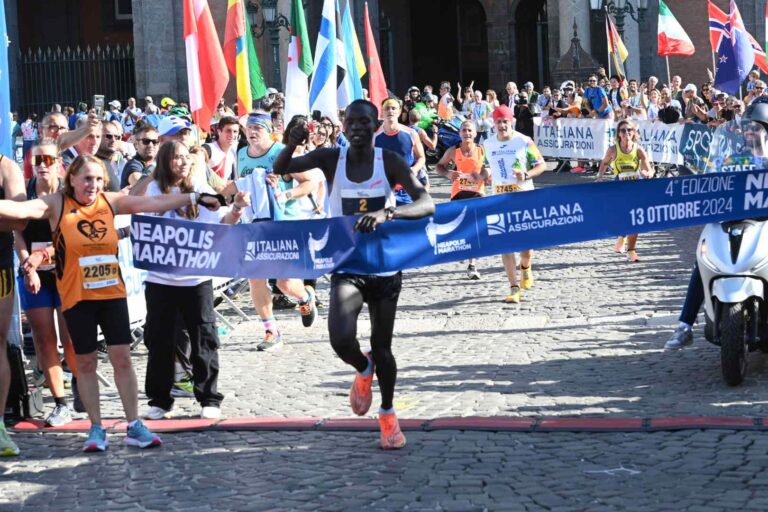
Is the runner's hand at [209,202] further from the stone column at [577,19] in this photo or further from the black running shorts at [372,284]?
the stone column at [577,19]

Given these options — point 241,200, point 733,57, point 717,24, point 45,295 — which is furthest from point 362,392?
point 717,24

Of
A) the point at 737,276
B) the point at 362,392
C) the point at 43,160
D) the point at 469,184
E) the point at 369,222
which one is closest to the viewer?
the point at 369,222

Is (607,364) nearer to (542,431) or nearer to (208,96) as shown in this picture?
(542,431)

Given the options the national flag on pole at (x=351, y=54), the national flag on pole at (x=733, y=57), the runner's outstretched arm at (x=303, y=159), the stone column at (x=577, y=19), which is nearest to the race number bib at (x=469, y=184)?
the national flag on pole at (x=351, y=54)

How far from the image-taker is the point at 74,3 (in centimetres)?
4684

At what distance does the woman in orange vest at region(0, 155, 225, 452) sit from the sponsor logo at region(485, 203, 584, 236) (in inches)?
66.3

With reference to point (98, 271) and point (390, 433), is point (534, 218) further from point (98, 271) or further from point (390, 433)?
point (98, 271)

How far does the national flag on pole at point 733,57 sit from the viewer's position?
19562 mm

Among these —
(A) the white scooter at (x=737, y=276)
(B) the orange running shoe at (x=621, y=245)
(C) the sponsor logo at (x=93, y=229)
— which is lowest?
(B) the orange running shoe at (x=621, y=245)

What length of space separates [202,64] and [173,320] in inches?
211

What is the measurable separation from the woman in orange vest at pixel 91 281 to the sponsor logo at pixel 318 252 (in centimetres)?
61

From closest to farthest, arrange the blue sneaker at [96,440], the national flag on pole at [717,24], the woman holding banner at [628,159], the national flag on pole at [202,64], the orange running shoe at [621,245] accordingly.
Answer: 1. the blue sneaker at [96,440]
2. the national flag on pole at [202,64]
3. the woman holding banner at [628,159]
4. the orange running shoe at [621,245]
5. the national flag on pole at [717,24]

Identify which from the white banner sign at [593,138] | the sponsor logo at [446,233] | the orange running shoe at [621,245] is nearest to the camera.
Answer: the sponsor logo at [446,233]

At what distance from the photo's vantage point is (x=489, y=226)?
865 cm
